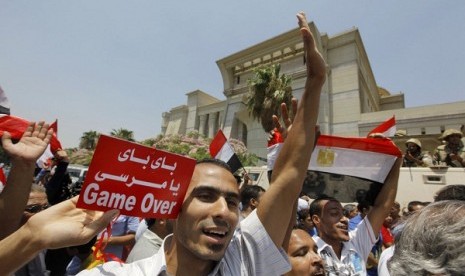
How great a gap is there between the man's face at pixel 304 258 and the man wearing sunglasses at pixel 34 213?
2.05 m

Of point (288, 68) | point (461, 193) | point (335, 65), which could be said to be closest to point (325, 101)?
point (335, 65)

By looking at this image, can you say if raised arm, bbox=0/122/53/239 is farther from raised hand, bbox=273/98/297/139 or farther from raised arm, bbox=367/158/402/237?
raised arm, bbox=367/158/402/237

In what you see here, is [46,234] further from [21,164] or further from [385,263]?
[385,263]

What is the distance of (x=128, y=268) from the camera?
4.61ft

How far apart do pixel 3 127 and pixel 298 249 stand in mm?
A: 3321

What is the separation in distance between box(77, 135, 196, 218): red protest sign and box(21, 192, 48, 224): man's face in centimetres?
175

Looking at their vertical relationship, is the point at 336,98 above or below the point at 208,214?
above

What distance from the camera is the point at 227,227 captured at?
4.79 feet

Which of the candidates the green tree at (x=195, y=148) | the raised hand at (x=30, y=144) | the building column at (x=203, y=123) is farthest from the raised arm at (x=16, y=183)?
the building column at (x=203, y=123)

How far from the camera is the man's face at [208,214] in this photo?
1405mm

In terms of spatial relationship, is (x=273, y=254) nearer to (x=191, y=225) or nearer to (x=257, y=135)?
(x=191, y=225)

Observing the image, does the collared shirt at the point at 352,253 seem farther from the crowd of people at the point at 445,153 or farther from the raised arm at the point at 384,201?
the crowd of people at the point at 445,153

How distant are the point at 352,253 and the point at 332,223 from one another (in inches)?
14.1

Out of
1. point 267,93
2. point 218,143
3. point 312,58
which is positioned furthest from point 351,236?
point 267,93
